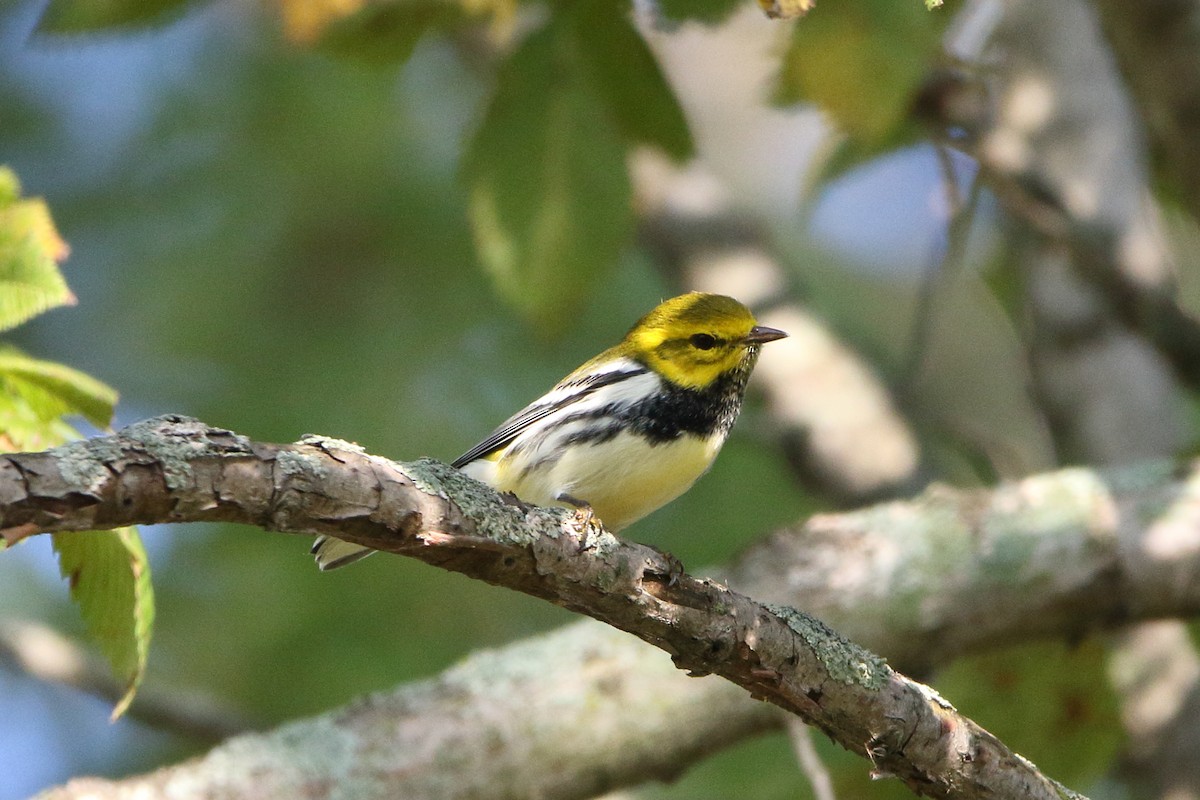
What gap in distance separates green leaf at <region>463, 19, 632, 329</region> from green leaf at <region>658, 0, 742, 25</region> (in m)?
0.37

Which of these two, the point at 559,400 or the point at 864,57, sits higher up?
the point at 864,57

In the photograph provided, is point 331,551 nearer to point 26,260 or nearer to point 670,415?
point 670,415

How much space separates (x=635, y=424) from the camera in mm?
3596

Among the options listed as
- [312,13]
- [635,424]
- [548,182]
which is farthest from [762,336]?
[312,13]

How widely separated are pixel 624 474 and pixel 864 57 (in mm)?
1255

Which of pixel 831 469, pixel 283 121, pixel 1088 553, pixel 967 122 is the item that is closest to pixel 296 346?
pixel 283 121

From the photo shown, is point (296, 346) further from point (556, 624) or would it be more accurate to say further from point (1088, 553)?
point (1088, 553)

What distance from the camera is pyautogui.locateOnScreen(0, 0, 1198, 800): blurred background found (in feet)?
11.8

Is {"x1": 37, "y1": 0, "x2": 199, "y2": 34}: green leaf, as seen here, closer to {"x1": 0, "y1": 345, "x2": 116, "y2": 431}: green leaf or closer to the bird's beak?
{"x1": 0, "y1": 345, "x2": 116, "y2": 431}: green leaf

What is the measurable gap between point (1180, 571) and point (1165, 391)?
126cm

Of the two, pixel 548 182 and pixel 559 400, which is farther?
pixel 559 400

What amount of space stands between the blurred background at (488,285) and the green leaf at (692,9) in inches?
0.5

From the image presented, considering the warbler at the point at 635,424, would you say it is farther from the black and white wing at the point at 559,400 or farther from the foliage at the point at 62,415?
the foliage at the point at 62,415

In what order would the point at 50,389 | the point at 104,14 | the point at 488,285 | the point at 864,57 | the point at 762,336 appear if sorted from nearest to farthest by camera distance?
the point at 50,389 < the point at 864,57 < the point at 104,14 < the point at 762,336 < the point at 488,285
